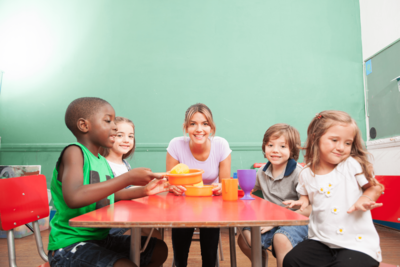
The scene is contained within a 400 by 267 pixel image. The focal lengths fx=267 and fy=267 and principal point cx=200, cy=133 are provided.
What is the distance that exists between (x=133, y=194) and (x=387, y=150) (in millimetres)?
3254

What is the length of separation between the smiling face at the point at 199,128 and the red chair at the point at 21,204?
914mm

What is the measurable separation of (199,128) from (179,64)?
212 cm

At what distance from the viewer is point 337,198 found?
3.74ft

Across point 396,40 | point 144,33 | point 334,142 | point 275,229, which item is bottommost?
point 275,229

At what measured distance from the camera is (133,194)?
1.21 metres

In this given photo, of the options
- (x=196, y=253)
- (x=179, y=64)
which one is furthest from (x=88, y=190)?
(x=179, y=64)

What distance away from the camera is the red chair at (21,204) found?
1.08 meters

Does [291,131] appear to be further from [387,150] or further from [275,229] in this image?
[387,150]

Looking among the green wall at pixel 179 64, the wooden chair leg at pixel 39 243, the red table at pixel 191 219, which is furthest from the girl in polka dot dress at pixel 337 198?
the green wall at pixel 179 64

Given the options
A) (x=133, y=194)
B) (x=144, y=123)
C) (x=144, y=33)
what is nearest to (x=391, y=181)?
(x=133, y=194)

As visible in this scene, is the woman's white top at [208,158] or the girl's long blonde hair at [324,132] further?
the woman's white top at [208,158]

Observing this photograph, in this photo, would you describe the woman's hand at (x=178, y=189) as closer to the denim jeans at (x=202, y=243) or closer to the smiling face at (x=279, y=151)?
the denim jeans at (x=202, y=243)

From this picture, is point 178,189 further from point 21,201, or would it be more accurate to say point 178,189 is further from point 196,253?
point 196,253

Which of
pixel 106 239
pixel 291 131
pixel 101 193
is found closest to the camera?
pixel 101 193
